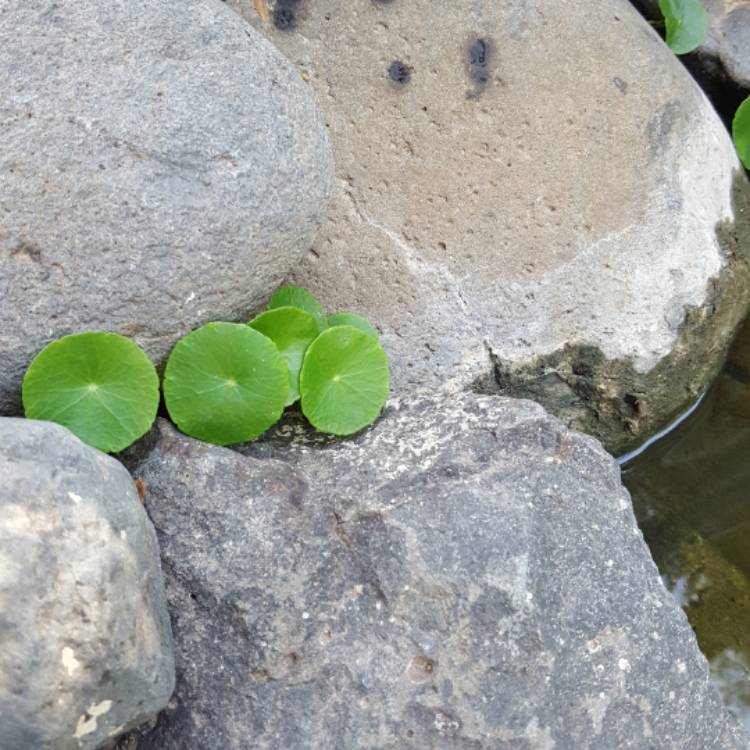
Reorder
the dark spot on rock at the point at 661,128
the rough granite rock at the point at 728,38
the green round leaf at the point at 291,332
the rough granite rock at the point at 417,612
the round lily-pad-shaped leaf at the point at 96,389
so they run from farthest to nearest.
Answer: the rough granite rock at the point at 728,38
the dark spot on rock at the point at 661,128
the green round leaf at the point at 291,332
the round lily-pad-shaped leaf at the point at 96,389
the rough granite rock at the point at 417,612

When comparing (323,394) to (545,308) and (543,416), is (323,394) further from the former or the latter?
(545,308)

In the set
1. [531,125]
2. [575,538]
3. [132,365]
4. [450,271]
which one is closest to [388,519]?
[575,538]

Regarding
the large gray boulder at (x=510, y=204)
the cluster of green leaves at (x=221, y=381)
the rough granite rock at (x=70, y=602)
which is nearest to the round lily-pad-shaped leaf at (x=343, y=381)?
the cluster of green leaves at (x=221, y=381)

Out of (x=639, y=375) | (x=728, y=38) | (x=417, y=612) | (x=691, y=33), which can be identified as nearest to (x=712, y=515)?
(x=639, y=375)

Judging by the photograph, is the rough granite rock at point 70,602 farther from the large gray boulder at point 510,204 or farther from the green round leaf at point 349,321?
the large gray boulder at point 510,204

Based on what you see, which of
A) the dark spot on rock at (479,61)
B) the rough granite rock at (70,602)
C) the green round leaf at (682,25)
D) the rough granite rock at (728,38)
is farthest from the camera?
the rough granite rock at (728,38)

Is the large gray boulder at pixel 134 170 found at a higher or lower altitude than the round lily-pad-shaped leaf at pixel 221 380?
higher

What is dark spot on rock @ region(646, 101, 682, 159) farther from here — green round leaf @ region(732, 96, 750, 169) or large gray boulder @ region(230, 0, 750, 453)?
green round leaf @ region(732, 96, 750, 169)

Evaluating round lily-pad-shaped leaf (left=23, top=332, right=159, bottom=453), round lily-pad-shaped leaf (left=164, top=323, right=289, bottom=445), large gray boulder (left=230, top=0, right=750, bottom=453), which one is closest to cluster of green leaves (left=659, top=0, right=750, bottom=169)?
large gray boulder (left=230, top=0, right=750, bottom=453)
